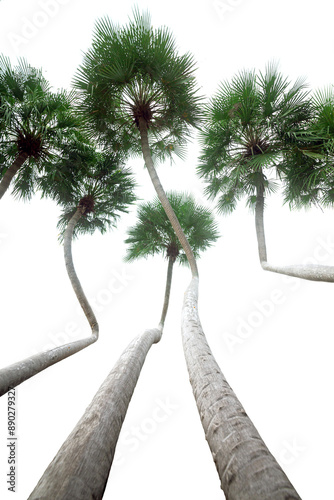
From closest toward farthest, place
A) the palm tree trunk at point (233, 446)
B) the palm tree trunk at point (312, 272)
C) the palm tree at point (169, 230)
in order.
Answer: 1. the palm tree trunk at point (233, 446)
2. the palm tree trunk at point (312, 272)
3. the palm tree at point (169, 230)

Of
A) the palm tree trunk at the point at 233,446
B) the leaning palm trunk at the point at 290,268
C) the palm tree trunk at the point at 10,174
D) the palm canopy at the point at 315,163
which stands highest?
the palm tree trunk at the point at 10,174

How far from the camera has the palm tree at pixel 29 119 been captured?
4664 millimetres

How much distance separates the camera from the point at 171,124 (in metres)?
5.23

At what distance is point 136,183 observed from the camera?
719 centimetres

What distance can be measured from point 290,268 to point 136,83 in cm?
470

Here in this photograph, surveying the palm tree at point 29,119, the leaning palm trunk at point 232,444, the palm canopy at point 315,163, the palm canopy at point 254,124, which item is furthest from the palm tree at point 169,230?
the leaning palm trunk at point 232,444

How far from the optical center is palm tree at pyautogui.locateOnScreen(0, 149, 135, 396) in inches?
222

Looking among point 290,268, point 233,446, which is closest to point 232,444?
point 233,446

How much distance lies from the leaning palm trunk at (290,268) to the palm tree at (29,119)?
499 centimetres

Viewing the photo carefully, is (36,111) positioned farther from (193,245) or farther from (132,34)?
(193,245)

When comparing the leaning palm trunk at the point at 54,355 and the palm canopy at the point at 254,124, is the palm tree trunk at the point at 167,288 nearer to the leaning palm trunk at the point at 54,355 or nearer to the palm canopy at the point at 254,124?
the leaning palm trunk at the point at 54,355

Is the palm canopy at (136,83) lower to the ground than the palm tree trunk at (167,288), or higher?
higher

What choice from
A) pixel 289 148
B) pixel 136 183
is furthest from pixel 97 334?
pixel 289 148

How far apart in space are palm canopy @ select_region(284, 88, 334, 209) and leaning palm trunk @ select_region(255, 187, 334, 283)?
831mm
